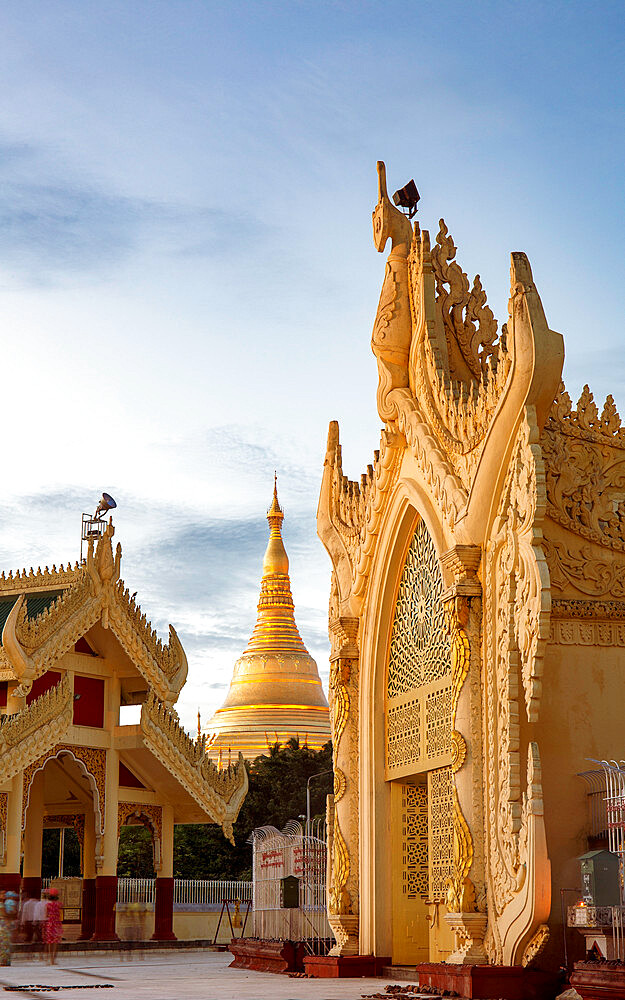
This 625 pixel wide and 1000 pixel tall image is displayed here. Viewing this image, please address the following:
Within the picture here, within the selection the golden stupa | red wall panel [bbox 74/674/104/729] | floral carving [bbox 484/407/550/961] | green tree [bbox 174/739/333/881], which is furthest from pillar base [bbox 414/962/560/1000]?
the golden stupa

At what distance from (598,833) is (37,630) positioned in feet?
39.6

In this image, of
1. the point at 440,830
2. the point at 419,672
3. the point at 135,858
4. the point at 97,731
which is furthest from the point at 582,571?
the point at 135,858

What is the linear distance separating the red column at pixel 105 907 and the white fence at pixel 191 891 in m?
3.09

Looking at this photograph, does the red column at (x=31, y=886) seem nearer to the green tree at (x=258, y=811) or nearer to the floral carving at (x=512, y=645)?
the green tree at (x=258, y=811)

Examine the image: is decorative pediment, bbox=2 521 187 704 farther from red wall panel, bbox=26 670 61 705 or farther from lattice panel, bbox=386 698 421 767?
lattice panel, bbox=386 698 421 767

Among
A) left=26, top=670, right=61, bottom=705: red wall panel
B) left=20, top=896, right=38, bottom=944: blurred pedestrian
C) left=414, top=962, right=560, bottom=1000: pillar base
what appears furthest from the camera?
left=26, top=670, right=61, bottom=705: red wall panel

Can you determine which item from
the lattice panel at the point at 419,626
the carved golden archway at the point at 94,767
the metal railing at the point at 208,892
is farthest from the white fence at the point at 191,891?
the lattice panel at the point at 419,626

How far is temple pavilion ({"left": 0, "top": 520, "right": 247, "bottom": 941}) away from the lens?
67.9 ft

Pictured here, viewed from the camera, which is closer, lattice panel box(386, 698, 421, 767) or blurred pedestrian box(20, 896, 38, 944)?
lattice panel box(386, 698, 421, 767)

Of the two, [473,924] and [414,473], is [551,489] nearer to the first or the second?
[414,473]

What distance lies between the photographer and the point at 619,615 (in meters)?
11.9

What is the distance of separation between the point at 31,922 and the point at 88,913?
1.71m

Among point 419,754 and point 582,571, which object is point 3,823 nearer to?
point 419,754

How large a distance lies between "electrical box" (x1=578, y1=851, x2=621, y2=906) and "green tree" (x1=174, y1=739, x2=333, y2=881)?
26108mm
